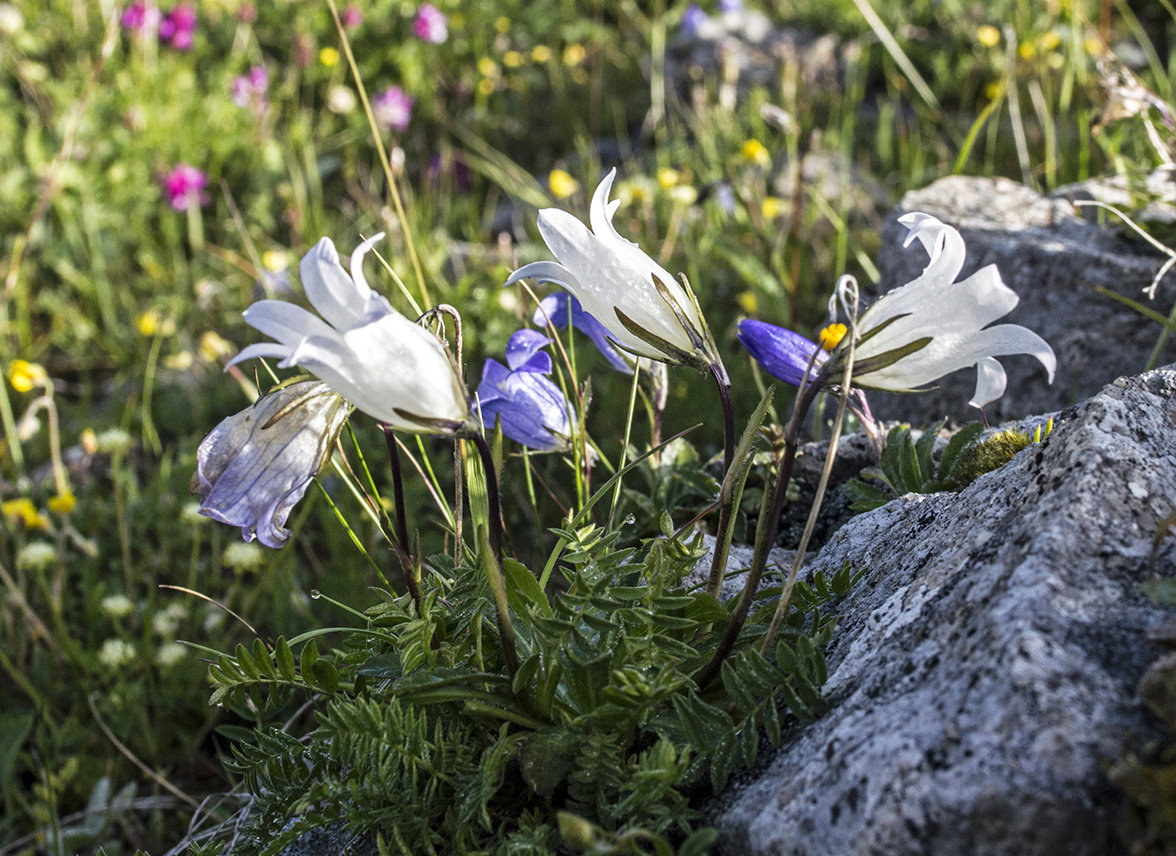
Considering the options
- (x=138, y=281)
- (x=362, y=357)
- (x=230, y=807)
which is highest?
(x=362, y=357)

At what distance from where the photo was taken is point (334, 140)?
206 inches

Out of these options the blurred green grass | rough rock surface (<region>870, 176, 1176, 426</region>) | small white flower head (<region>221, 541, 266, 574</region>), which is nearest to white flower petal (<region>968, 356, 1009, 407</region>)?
the blurred green grass

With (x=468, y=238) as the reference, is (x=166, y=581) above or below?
below

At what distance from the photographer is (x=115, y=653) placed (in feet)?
7.54

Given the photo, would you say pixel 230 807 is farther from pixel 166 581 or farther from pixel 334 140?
pixel 334 140

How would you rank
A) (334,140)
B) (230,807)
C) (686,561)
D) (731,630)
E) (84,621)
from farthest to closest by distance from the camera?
(334,140) → (84,621) → (230,807) → (686,561) → (731,630)

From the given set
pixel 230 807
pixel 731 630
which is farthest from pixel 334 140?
pixel 731 630

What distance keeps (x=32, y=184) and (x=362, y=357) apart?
4.42 meters

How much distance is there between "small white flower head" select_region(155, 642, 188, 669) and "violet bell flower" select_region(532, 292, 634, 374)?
4.05ft

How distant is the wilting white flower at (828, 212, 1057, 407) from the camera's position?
116 cm

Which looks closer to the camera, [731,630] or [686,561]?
[731,630]

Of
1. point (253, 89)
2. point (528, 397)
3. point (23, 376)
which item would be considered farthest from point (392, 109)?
point (528, 397)

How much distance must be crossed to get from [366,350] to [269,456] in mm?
304

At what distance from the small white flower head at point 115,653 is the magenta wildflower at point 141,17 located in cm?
401
